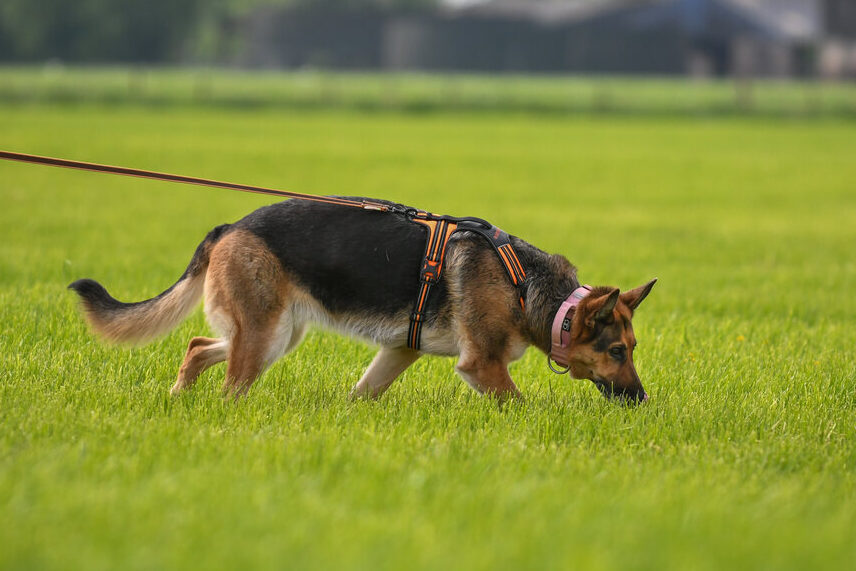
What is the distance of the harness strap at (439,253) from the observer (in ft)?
18.7

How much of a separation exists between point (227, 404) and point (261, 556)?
213cm

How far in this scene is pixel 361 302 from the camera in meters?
5.73

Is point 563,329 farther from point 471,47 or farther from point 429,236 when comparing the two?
point 471,47

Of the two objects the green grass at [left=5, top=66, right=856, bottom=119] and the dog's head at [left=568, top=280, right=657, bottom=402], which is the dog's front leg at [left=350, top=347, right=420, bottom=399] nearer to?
the dog's head at [left=568, top=280, right=657, bottom=402]

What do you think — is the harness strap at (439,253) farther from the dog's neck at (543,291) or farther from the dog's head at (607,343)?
the dog's head at (607,343)

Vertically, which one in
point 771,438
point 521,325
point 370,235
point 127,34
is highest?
point 127,34

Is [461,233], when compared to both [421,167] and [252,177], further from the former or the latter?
[421,167]

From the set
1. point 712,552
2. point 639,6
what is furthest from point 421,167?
point 639,6

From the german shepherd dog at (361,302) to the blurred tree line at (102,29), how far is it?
278 feet

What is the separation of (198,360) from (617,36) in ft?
240

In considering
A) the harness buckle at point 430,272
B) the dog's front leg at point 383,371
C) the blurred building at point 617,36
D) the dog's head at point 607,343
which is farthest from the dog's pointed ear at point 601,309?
the blurred building at point 617,36

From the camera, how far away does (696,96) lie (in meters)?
51.5

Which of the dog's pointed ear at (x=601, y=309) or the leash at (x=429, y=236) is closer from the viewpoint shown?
the dog's pointed ear at (x=601, y=309)

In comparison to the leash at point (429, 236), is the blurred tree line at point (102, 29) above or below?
above
